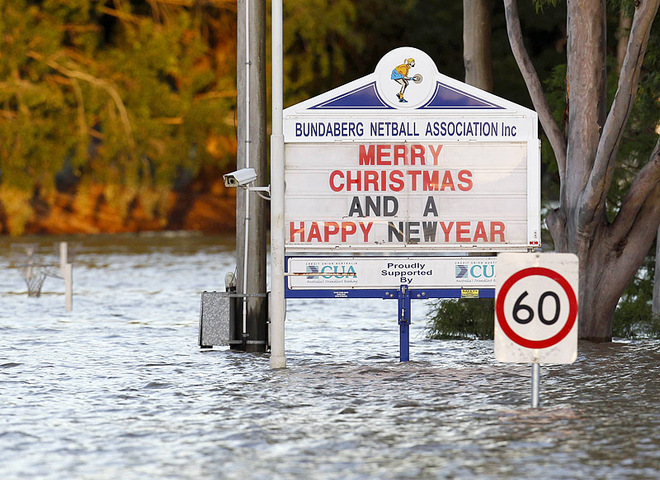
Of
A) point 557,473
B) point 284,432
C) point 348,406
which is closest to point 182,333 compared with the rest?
point 348,406

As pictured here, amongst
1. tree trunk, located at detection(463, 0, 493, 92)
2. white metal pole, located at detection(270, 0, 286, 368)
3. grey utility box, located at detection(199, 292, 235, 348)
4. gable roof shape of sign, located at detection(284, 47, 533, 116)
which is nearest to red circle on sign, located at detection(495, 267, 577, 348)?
white metal pole, located at detection(270, 0, 286, 368)

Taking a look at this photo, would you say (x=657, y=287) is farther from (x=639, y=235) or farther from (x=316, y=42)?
(x=316, y=42)

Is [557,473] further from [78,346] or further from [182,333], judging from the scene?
[182,333]

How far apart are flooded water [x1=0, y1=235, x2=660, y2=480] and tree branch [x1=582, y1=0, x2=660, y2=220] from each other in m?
1.78

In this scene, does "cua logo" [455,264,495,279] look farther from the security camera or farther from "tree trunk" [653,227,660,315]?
"tree trunk" [653,227,660,315]

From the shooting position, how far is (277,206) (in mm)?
13242

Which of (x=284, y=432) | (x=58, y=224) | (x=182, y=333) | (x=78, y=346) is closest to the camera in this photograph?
(x=284, y=432)

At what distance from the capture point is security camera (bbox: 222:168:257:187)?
1341 cm

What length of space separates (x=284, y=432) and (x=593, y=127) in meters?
7.66

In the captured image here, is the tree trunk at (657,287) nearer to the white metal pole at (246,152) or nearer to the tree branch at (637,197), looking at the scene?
the tree branch at (637,197)

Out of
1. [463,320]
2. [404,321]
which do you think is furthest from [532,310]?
[463,320]

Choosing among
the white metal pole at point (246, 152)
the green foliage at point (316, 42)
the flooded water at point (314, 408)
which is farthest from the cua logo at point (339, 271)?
the green foliage at point (316, 42)

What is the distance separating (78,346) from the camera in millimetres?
15320

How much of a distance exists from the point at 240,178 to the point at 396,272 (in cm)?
184
